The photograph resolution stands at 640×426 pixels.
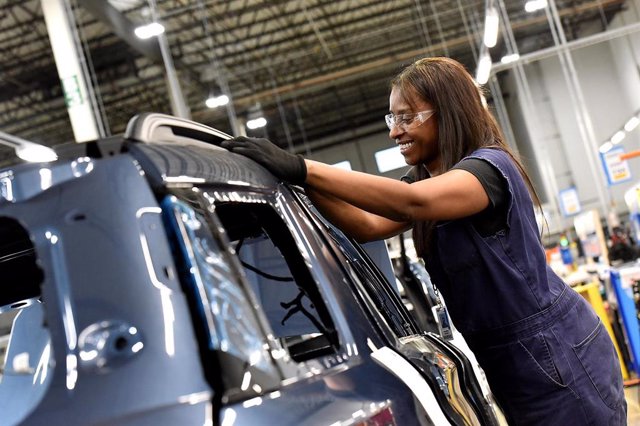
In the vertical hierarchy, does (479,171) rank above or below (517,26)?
below

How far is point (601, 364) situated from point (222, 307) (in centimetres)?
134

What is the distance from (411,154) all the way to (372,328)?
0.96 metres

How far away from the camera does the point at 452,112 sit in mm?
2209

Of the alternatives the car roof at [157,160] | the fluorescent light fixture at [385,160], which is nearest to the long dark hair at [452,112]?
the car roof at [157,160]

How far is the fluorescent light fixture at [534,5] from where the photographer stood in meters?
14.4

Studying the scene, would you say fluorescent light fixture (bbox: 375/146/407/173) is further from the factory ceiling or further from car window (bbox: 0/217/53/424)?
car window (bbox: 0/217/53/424)

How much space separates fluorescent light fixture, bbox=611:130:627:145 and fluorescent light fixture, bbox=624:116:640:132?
33 centimetres

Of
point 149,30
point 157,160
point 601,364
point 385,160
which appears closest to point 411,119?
point 601,364

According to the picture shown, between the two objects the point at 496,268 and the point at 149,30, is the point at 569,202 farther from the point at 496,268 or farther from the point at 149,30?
the point at 496,268

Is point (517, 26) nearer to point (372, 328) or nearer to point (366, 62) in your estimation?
point (366, 62)

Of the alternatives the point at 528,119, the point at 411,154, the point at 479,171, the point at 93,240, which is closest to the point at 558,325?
the point at 479,171

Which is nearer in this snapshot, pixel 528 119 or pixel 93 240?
pixel 93 240

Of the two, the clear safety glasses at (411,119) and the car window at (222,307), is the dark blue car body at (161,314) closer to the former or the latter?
the car window at (222,307)

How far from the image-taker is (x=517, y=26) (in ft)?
49.9
